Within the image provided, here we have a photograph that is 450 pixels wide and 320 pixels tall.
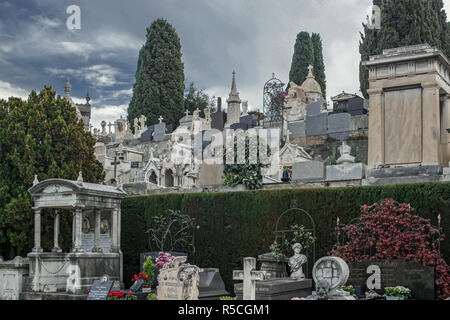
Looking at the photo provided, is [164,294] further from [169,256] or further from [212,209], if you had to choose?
[212,209]

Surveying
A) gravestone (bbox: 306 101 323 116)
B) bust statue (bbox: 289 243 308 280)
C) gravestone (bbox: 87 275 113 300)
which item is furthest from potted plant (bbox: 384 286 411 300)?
gravestone (bbox: 306 101 323 116)

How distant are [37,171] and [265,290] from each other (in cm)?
1086

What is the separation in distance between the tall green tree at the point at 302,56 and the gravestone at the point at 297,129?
61.8 feet

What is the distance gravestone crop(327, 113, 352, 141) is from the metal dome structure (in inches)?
255

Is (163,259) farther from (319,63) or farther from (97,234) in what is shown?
(319,63)

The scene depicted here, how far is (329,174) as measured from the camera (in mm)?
19625

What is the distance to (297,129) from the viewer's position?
1449 inches

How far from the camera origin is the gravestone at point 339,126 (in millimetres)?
34531

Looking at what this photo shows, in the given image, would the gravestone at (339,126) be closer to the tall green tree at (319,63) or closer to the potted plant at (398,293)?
the tall green tree at (319,63)

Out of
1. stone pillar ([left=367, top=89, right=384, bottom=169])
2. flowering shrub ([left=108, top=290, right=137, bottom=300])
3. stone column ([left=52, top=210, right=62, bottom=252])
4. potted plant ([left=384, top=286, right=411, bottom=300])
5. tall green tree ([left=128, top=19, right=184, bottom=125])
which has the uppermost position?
tall green tree ([left=128, top=19, right=184, bottom=125])

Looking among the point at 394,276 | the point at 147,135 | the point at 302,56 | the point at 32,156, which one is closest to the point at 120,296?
the point at 394,276

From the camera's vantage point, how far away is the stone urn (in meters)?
15.8

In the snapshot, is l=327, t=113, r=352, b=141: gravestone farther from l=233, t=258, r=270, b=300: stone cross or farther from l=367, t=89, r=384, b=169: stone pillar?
l=233, t=258, r=270, b=300: stone cross
